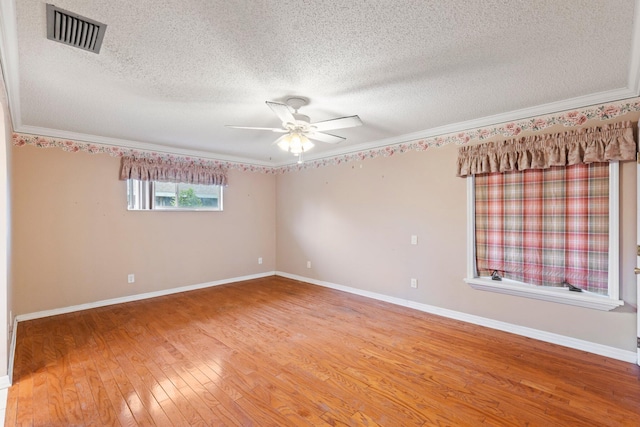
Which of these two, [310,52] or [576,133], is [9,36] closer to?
[310,52]

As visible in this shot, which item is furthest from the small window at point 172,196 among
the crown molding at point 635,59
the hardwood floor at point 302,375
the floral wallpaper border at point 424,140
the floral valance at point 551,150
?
the crown molding at point 635,59

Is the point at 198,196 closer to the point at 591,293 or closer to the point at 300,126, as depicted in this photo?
the point at 300,126

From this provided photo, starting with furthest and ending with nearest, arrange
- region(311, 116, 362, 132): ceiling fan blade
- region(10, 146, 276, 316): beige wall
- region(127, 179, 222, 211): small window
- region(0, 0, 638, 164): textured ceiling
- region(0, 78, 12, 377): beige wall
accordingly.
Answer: region(127, 179, 222, 211): small window → region(10, 146, 276, 316): beige wall → region(311, 116, 362, 132): ceiling fan blade → region(0, 78, 12, 377): beige wall → region(0, 0, 638, 164): textured ceiling

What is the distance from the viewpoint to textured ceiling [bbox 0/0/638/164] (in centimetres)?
158

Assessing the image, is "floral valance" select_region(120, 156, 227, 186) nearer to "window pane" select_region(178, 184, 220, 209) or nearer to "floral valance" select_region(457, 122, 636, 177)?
"window pane" select_region(178, 184, 220, 209)

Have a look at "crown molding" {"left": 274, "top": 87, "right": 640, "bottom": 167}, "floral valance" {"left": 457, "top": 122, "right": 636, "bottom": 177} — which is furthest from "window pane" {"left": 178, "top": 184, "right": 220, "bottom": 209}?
"floral valance" {"left": 457, "top": 122, "right": 636, "bottom": 177}

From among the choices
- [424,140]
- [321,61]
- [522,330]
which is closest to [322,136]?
[321,61]

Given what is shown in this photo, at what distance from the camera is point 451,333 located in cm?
316

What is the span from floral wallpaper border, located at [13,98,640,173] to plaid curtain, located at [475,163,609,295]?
1.51 ft

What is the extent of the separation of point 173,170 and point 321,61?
11.6 feet

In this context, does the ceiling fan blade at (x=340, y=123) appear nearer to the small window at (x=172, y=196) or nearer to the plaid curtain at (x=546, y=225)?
the plaid curtain at (x=546, y=225)

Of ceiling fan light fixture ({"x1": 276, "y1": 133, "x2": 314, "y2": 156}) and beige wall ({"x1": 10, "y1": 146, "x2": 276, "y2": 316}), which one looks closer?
ceiling fan light fixture ({"x1": 276, "y1": 133, "x2": 314, "y2": 156})

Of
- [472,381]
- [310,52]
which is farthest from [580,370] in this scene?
[310,52]

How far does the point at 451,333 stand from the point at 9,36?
4277mm
